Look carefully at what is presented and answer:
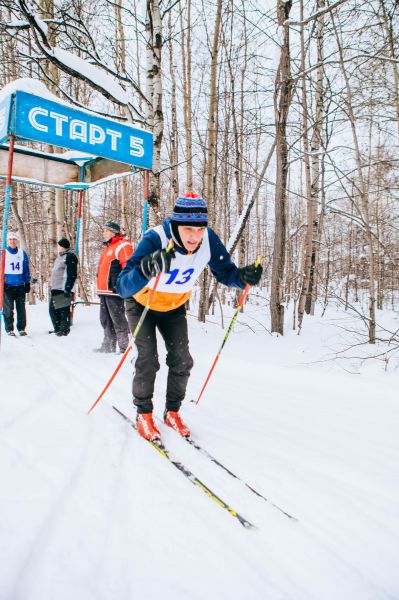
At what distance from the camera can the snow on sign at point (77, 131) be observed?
379 centimetres

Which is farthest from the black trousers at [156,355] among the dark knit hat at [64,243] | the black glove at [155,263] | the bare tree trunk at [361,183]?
the dark knit hat at [64,243]

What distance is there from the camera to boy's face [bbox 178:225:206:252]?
92.0 inches

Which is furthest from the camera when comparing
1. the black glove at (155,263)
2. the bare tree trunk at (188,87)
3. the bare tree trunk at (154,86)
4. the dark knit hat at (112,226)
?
the bare tree trunk at (188,87)

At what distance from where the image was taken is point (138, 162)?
4785mm

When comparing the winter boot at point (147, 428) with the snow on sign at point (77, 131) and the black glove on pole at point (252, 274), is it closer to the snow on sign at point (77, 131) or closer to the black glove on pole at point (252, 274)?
the black glove on pole at point (252, 274)

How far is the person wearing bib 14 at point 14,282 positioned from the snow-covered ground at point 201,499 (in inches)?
129

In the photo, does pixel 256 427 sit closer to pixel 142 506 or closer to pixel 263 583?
pixel 142 506

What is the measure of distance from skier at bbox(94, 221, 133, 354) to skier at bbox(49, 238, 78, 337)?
1403 mm

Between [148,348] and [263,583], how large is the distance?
5.41 ft

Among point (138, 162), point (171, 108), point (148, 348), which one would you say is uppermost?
point (171, 108)

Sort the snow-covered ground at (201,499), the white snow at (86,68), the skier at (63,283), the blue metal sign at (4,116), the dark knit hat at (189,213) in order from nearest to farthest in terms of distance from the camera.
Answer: the snow-covered ground at (201,499) < the dark knit hat at (189,213) < the blue metal sign at (4,116) < the white snow at (86,68) < the skier at (63,283)

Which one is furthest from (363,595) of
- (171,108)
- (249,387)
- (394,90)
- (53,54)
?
(171,108)

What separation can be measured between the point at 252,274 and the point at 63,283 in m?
4.88

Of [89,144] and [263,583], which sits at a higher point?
[89,144]
